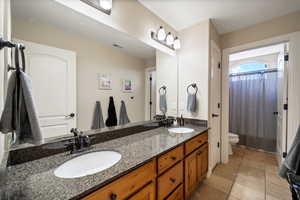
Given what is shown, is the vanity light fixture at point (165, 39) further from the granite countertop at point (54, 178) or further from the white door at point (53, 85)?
the granite countertop at point (54, 178)

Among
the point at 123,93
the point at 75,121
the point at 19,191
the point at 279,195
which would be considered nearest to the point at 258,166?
the point at 279,195

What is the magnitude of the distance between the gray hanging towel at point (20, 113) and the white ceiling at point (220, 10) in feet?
5.12

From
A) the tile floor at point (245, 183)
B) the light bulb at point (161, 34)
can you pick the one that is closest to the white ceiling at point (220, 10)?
the light bulb at point (161, 34)

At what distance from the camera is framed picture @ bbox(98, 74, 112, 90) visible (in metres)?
1.28

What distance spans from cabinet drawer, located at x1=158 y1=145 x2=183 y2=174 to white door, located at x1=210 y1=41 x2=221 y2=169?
3.35 ft

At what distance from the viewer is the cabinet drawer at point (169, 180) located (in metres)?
1.08

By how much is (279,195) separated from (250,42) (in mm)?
2146

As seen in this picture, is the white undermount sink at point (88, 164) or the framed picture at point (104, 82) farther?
the framed picture at point (104, 82)

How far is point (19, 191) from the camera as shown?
0.58 metres

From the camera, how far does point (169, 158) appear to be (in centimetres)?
116

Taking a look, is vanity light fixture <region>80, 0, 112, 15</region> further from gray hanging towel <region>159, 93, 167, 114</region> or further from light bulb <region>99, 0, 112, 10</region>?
gray hanging towel <region>159, 93, 167, 114</region>

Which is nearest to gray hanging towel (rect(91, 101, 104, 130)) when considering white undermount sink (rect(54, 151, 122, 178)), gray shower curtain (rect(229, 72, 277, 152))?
white undermount sink (rect(54, 151, 122, 178))

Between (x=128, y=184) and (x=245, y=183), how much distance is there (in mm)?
1902

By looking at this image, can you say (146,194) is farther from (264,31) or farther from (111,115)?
(264,31)
